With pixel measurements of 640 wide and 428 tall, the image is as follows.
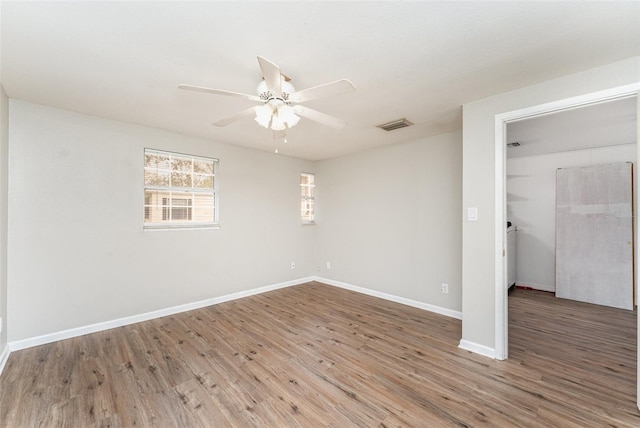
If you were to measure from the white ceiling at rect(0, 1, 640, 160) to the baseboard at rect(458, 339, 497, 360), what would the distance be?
7.99ft

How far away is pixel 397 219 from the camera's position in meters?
4.19

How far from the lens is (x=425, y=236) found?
387 centimetres

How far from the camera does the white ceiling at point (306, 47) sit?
1.46 meters

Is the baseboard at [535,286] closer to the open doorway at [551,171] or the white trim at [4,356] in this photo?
the open doorway at [551,171]

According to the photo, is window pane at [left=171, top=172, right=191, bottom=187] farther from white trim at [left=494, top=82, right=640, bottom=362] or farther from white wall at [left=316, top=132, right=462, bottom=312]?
white trim at [left=494, top=82, right=640, bottom=362]

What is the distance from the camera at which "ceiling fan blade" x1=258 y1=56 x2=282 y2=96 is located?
55.8 inches

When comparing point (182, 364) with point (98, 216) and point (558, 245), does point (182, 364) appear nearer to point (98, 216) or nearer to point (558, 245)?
point (98, 216)

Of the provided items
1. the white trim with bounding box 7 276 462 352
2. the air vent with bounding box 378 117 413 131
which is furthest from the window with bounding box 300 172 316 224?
the air vent with bounding box 378 117 413 131

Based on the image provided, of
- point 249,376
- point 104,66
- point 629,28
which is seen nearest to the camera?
point 629,28

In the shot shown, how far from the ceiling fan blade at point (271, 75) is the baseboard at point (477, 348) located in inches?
115

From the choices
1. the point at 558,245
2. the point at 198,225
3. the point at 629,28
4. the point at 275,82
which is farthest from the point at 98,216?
the point at 558,245

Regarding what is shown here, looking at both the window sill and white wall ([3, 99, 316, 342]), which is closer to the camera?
white wall ([3, 99, 316, 342])

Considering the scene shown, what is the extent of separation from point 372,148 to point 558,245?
357 centimetres

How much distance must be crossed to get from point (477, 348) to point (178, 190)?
4.10m
